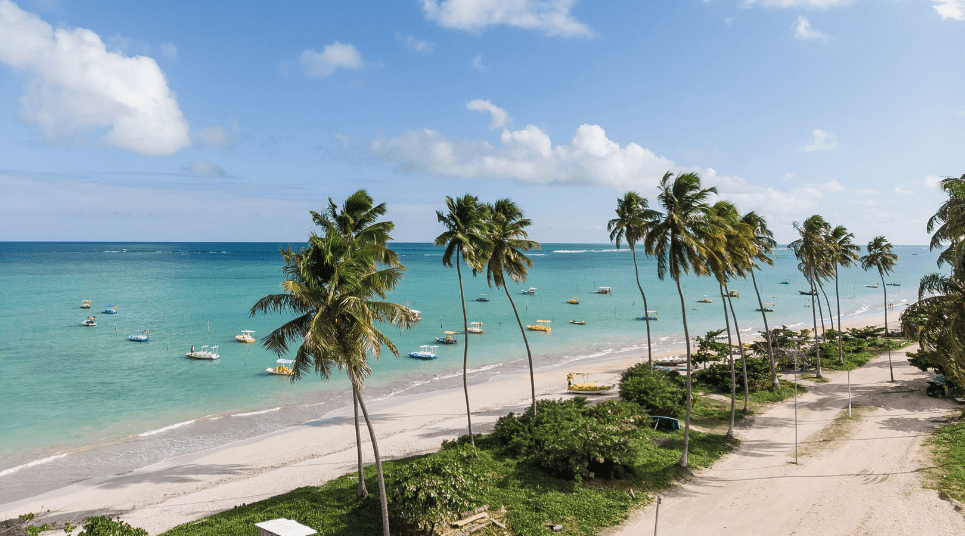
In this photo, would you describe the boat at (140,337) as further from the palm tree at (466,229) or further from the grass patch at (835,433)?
the grass patch at (835,433)

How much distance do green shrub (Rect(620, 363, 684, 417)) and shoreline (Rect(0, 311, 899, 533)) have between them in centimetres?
919

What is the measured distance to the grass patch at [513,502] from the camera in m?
16.4

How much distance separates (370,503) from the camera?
→ 1802 cm

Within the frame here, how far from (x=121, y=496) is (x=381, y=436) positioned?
13.1m

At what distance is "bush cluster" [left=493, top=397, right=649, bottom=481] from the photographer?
1990 cm

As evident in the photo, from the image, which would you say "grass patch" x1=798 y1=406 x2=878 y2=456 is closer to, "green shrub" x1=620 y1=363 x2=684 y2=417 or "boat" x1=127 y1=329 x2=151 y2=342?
"green shrub" x1=620 y1=363 x2=684 y2=417

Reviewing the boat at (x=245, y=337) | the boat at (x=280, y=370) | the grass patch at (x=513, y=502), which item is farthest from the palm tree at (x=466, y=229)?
the boat at (x=245, y=337)

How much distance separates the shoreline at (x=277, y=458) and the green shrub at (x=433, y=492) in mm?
9459

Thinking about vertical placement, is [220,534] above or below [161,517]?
above

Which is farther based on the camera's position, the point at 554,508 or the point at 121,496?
the point at 121,496

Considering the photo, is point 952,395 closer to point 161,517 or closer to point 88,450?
point 161,517

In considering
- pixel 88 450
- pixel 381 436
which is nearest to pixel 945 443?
pixel 381 436

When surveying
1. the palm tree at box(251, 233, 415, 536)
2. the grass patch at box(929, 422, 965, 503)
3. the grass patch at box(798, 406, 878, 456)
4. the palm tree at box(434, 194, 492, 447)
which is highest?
→ the palm tree at box(434, 194, 492, 447)

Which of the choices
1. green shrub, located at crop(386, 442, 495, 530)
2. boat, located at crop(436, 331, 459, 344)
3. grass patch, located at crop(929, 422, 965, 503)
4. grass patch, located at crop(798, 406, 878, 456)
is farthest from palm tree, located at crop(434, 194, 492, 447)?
boat, located at crop(436, 331, 459, 344)
